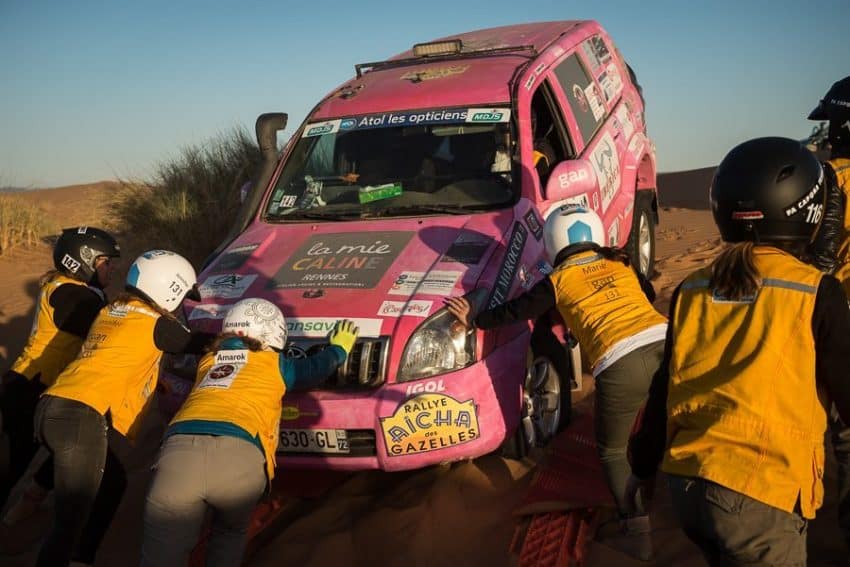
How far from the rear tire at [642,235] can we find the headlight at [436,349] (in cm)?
319

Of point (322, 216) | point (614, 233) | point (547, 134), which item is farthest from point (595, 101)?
point (322, 216)

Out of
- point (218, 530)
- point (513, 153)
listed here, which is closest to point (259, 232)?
point (513, 153)

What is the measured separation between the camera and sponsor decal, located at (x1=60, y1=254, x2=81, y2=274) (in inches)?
193

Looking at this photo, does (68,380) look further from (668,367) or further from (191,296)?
(668,367)

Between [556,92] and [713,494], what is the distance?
4.66 meters

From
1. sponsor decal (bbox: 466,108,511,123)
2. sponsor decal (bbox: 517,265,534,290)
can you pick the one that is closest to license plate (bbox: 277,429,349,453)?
sponsor decal (bbox: 517,265,534,290)

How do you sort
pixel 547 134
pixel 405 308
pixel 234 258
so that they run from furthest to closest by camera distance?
pixel 547 134 → pixel 234 258 → pixel 405 308

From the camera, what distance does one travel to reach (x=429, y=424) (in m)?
4.35

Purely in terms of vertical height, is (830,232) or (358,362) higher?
(830,232)

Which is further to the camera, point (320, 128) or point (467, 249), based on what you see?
point (320, 128)

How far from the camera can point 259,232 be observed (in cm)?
599

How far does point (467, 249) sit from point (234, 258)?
155cm

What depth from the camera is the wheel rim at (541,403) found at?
190 inches

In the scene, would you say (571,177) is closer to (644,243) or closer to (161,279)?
(161,279)
